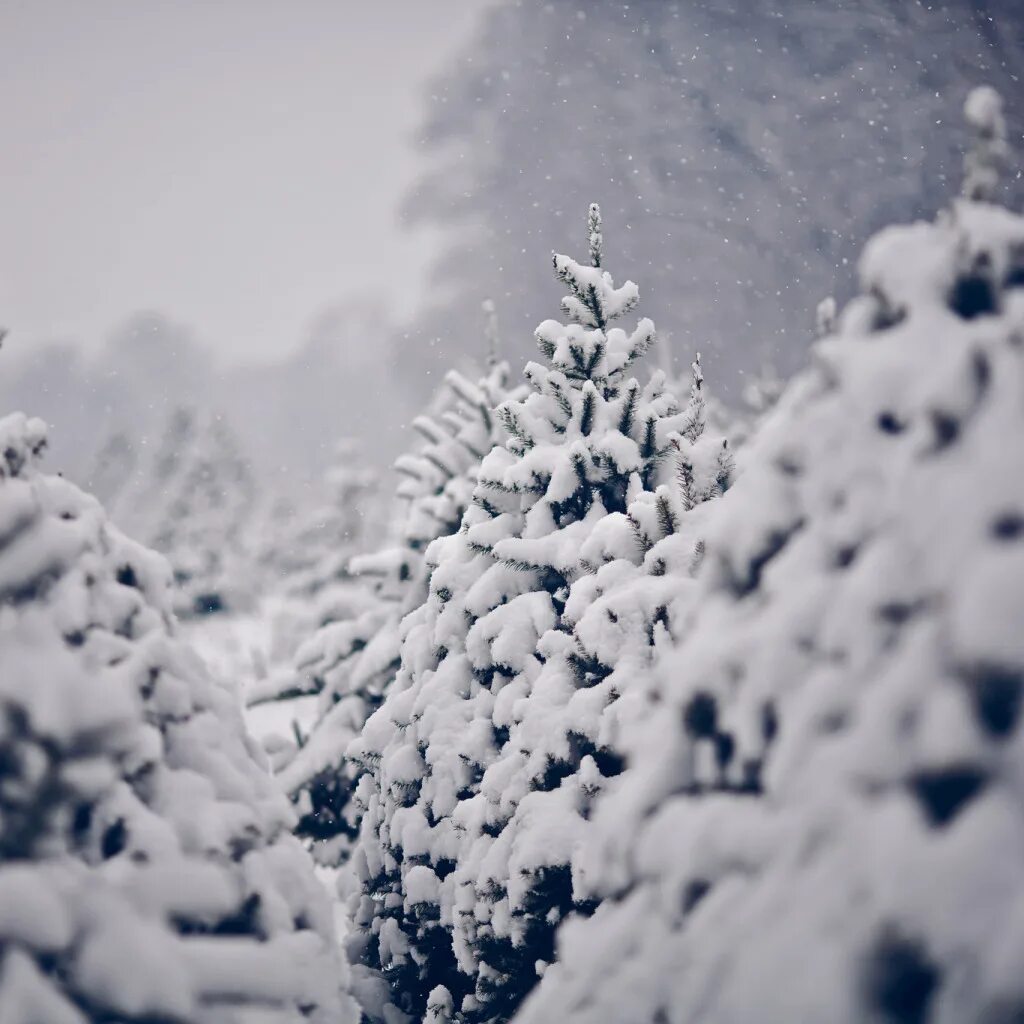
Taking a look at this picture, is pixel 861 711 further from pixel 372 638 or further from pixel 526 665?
pixel 372 638

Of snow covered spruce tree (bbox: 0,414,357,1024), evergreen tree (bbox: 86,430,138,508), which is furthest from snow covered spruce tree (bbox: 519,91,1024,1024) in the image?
evergreen tree (bbox: 86,430,138,508)

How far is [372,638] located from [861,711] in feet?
15.4

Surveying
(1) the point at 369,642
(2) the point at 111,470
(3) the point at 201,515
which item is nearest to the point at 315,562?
(3) the point at 201,515

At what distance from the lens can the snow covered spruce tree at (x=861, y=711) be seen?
3.81 ft

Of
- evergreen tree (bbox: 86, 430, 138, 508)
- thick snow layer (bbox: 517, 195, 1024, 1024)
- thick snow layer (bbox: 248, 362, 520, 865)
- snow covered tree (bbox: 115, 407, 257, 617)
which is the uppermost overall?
evergreen tree (bbox: 86, 430, 138, 508)

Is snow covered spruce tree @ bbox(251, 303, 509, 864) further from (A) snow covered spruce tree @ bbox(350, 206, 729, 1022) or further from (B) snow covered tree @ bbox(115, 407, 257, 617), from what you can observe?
(B) snow covered tree @ bbox(115, 407, 257, 617)

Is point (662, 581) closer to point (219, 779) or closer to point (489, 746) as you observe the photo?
point (489, 746)

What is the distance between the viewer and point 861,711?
1.30m

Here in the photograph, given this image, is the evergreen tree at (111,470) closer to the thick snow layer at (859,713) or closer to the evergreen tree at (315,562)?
the evergreen tree at (315,562)

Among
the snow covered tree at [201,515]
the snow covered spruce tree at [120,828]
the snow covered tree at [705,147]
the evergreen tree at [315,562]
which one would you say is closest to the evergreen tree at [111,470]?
the snow covered tree at [201,515]

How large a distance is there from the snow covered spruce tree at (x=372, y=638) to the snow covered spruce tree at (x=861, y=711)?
355cm

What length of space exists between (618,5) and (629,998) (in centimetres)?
3381

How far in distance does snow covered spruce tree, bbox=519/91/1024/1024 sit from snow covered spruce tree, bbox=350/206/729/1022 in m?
1.17

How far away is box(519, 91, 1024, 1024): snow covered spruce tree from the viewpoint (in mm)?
1160
